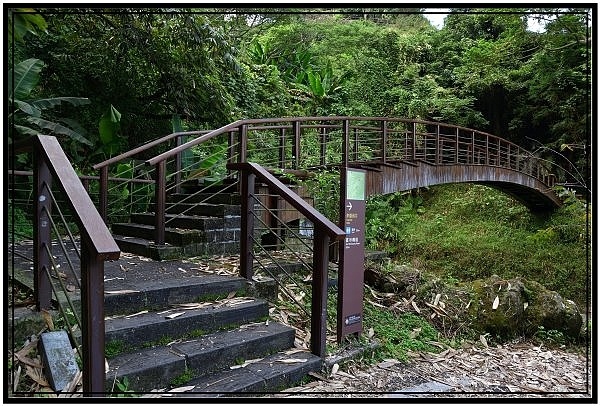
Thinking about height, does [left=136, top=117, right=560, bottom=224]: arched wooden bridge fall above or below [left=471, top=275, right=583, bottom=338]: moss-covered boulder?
above

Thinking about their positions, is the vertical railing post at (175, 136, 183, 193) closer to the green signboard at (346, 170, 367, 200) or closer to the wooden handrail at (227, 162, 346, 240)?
the wooden handrail at (227, 162, 346, 240)

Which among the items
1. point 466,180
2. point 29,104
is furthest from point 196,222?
point 466,180

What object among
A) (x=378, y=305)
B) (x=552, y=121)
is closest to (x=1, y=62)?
(x=378, y=305)

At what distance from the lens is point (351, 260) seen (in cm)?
392

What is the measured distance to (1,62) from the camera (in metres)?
2.36

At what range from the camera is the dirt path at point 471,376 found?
3170 mm

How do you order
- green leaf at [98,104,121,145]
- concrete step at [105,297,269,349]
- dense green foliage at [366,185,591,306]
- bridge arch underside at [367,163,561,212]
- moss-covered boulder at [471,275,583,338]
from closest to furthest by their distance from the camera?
concrete step at [105,297,269,349], moss-covered boulder at [471,275,583,338], green leaf at [98,104,121,145], bridge arch underside at [367,163,561,212], dense green foliage at [366,185,591,306]

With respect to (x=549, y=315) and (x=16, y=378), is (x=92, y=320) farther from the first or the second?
(x=549, y=315)

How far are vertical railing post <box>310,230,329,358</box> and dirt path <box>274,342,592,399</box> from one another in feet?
0.78

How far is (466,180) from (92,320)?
393 inches

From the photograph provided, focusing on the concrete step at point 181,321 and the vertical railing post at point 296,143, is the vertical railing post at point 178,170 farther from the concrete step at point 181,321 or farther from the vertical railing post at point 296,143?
the concrete step at point 181,321

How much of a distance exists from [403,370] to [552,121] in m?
15.0

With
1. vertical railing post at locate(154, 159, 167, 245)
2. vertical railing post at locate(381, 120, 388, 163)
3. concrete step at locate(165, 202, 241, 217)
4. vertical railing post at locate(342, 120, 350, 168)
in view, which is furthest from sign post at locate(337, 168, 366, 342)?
vertical railing post at locate(381, 120, 388, 163)

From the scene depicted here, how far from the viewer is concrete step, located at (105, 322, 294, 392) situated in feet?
8.84
